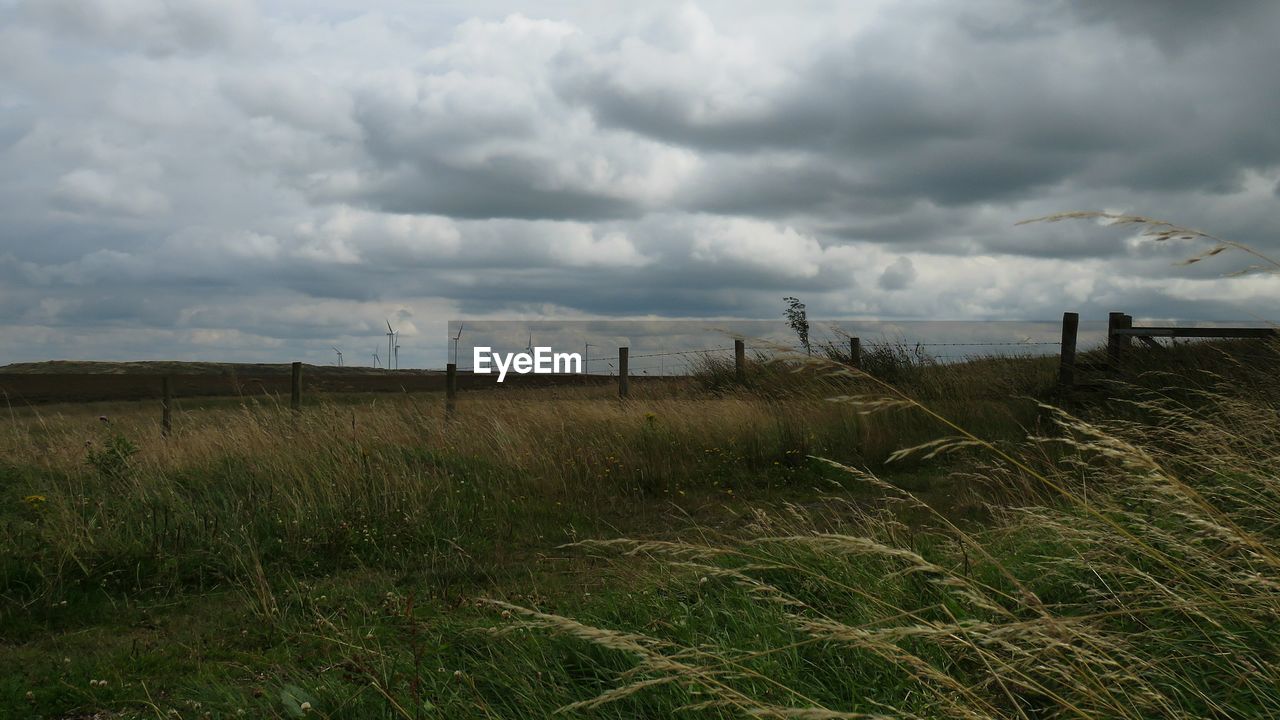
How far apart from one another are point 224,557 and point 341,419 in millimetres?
4066

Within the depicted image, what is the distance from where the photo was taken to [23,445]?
33.7ft

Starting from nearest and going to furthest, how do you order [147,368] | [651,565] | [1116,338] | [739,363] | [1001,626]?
[1001,626], [651,565], [1116,338], [739,363], [147,368]

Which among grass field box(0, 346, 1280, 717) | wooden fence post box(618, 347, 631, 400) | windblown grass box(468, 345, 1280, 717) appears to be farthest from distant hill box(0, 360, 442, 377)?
windblown grass box(468, 345, 1280, 717)

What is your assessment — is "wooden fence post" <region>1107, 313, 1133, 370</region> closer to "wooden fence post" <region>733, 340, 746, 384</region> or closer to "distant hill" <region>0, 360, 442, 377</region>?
"wooden fence post" <region>733, 340, 746, 384</region>

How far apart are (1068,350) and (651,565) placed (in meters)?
9.18

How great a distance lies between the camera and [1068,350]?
12086 millimetres

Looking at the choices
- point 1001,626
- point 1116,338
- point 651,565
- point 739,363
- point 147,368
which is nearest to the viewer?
point 1001,626

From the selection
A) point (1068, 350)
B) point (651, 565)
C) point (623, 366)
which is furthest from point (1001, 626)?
point (623, 366)

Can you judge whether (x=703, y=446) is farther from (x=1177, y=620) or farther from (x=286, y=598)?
(x=1177, y=620)

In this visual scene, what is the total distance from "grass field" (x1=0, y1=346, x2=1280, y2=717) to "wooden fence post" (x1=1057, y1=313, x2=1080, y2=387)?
2.76 feet

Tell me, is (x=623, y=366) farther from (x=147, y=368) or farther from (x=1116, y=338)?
(x=147, y=368)

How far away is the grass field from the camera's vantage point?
250cm

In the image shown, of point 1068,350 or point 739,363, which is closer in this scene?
point 1068,350

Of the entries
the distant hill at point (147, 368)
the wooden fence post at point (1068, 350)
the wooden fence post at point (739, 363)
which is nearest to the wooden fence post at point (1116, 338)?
the wooden fence post at point (1068, 350)
